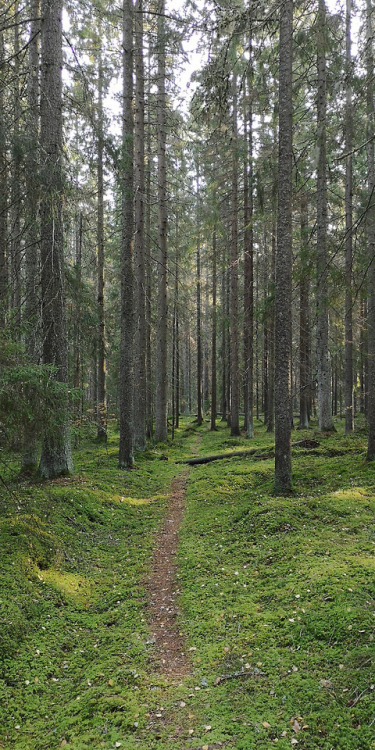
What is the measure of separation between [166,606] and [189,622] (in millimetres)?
529

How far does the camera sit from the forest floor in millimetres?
Result: 3344

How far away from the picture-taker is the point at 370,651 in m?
3.73

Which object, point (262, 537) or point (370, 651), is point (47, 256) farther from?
point (370, 651)

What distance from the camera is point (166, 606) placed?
539 cm

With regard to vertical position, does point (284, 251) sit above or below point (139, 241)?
below

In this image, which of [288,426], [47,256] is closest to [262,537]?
[288,426]

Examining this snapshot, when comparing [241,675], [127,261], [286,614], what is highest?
[127,261]

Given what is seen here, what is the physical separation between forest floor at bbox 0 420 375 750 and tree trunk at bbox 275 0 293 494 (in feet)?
5.19

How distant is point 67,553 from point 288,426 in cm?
463

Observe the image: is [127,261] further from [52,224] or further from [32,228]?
[52,224]

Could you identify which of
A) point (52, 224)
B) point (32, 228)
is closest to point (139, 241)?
point (32, 228)

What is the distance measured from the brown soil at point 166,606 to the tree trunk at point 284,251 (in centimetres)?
280

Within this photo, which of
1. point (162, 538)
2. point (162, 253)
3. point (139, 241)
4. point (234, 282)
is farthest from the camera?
point (234, 282)

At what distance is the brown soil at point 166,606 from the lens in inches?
169
